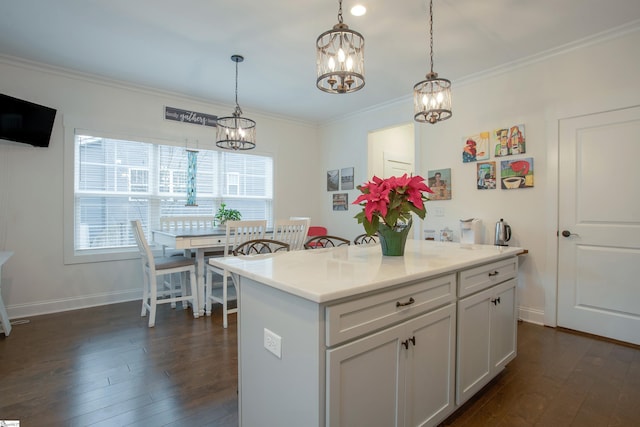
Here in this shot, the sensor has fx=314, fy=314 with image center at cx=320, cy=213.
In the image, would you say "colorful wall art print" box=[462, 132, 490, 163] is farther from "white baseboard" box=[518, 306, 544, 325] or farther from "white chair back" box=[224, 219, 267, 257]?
"white chair back" box=[224, 219, 267, 257]

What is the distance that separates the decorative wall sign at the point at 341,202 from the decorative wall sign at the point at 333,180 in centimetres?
14

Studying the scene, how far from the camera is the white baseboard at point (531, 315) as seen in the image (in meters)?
3.20

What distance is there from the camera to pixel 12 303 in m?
3.31

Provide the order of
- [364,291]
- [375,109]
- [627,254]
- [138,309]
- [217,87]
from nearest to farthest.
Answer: [364,291]
[627,254]
[138,309]
[217,87]
[375,109]

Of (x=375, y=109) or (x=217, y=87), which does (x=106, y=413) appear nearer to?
(x=217, y=87)

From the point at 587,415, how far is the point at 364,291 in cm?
171

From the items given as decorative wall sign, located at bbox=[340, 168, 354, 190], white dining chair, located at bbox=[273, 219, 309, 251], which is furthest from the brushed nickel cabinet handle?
decorative wall sign, located at bbox=[340, 168, 354, 190]

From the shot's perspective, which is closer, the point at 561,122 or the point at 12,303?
the point at 561,122

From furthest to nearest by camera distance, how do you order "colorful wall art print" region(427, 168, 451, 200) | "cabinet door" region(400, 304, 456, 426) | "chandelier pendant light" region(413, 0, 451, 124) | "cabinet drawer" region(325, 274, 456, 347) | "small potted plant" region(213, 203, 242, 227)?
1. "small potted plant" region(213, 203, 242, 227)
2. "colorful wall art print" region(427, 168, 451, 200)
3. "chandelier pendant light" region(413, 0, 451, 124)
4. "cabinet door" region(400, 304, 456, 426)
5. "cabinet drawer" region(325, 274, 456, 347)

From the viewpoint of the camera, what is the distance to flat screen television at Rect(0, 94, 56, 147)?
3.13m

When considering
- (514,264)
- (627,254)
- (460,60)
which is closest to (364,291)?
(514,264)

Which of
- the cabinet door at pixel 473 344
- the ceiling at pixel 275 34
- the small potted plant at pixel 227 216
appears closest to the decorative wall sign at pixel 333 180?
the ceiling at pixel 275 34

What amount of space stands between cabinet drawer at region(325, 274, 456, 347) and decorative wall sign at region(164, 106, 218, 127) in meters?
4.09

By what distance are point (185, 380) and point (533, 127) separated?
3.84 meters
